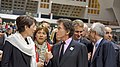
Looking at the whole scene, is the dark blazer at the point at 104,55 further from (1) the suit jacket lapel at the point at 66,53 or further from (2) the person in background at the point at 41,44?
(2) the person in background at the point at 41,44

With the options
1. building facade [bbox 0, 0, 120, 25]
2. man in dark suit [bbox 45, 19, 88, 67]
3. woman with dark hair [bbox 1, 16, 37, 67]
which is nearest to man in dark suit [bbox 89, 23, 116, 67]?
man in dark suit [bbox 45, 19, 88, 67]

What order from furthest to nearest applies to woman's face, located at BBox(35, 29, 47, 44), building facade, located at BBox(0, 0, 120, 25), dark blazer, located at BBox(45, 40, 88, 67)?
building facade, located at BBox(0, 0, 120, 25) < woman's face, located at BBox(35, 29, 47, 44) < dark blazer, located at BBox(45, 40, 88, 67)

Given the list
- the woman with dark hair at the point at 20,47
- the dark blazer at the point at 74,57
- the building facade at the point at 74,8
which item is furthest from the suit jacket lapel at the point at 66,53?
the building facade at the point at 74,8

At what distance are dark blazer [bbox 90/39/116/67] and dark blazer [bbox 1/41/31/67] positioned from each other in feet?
3.57

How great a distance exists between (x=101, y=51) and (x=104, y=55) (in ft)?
0.23

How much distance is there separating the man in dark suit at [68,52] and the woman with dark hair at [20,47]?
1.01 feet

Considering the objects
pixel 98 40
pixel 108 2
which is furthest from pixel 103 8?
pixel 98 40

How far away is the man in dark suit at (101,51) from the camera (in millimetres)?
3523

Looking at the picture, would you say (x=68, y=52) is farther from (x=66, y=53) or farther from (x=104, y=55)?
(x=104, y=55)

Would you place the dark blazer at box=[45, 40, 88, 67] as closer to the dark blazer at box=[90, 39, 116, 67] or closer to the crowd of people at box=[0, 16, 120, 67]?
the crowd of people at box=[0, 16, 120, 67]

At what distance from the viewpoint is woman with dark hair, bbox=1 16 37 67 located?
9.71 feet

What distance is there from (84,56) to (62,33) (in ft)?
1.32

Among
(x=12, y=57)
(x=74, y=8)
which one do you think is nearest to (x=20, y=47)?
(x=12, y=57)

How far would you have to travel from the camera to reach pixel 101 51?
11.7 feet
